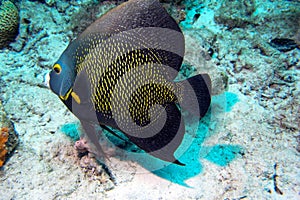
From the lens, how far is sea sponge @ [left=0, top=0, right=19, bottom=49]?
3812mm

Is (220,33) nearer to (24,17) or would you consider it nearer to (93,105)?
(93,105)

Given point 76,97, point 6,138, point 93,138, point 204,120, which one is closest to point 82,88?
point 76,97

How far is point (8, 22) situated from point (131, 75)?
329 cm

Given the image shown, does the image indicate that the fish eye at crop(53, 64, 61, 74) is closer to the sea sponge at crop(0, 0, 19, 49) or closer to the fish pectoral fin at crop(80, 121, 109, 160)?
the fish pectoral fin at crop(80, 121, 109, 160)

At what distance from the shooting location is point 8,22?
12.7ft

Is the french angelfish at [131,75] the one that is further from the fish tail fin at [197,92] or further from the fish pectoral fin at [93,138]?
the fish pectoral fin at [93,138]

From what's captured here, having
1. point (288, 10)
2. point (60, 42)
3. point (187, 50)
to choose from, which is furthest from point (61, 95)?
point (288, 10)

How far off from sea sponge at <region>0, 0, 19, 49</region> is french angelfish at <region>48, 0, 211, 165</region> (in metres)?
2.66

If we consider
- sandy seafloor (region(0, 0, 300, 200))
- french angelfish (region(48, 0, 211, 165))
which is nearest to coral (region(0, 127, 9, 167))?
sandy seafloor (region(0, 0, 300, 200))

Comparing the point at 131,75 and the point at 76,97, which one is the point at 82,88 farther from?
the point at 131,75

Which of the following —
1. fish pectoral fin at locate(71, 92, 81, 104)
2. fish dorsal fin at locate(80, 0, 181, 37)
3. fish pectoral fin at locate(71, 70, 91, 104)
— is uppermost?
fish dorsal fin at locate(80, 0, 181, 37)

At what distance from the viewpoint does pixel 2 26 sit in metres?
3.78

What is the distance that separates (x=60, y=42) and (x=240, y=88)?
3.25m

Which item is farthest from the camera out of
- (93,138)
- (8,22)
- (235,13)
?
(235,13)
